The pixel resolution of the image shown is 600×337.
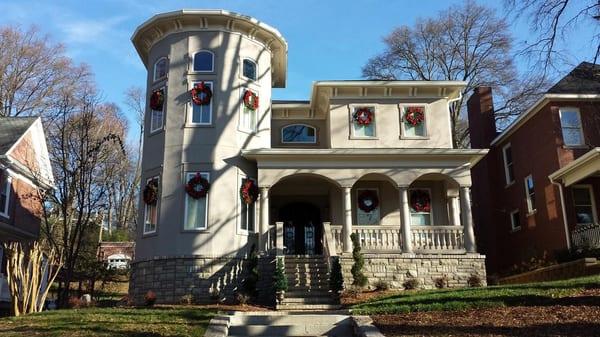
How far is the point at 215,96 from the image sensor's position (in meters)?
18.0

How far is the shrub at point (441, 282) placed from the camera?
1619 cm

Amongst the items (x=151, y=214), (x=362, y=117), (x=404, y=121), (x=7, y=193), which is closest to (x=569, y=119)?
(x=404, y=121)

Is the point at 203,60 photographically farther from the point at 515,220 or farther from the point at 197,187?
the point at 515,220

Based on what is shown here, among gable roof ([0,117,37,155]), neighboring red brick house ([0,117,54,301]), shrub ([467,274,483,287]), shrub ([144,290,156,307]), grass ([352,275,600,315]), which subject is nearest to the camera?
grass ([352,275,600,315])

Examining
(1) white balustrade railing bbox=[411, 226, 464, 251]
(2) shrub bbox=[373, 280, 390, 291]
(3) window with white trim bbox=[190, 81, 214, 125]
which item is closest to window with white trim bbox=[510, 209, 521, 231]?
(1) white balustrade railing bbox=[411, 226, 464, 251]

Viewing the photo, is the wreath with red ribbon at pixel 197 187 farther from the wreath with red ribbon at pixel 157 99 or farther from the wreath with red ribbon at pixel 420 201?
the wreath with red ribbon at pixel 420 201

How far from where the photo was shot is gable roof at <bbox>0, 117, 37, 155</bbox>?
2122 centimetres

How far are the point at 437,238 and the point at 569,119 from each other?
21.3 ft

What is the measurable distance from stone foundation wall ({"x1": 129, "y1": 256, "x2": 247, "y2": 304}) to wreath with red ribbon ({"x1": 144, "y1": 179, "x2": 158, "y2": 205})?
1914mm

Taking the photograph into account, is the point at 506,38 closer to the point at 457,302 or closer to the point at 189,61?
the point at 189,61

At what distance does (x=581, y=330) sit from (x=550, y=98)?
504 inches

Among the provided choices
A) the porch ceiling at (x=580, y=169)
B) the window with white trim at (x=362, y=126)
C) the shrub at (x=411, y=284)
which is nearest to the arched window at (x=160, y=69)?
the window with white trim at (x=362, y=126)

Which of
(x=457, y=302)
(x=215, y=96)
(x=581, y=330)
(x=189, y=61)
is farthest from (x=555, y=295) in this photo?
(x=189, y=61)

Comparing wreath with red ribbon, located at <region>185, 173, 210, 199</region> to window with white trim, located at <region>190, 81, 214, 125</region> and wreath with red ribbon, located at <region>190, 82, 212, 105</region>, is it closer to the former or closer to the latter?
window with white trim, located at <region>190, 81, 214, 125</region>
